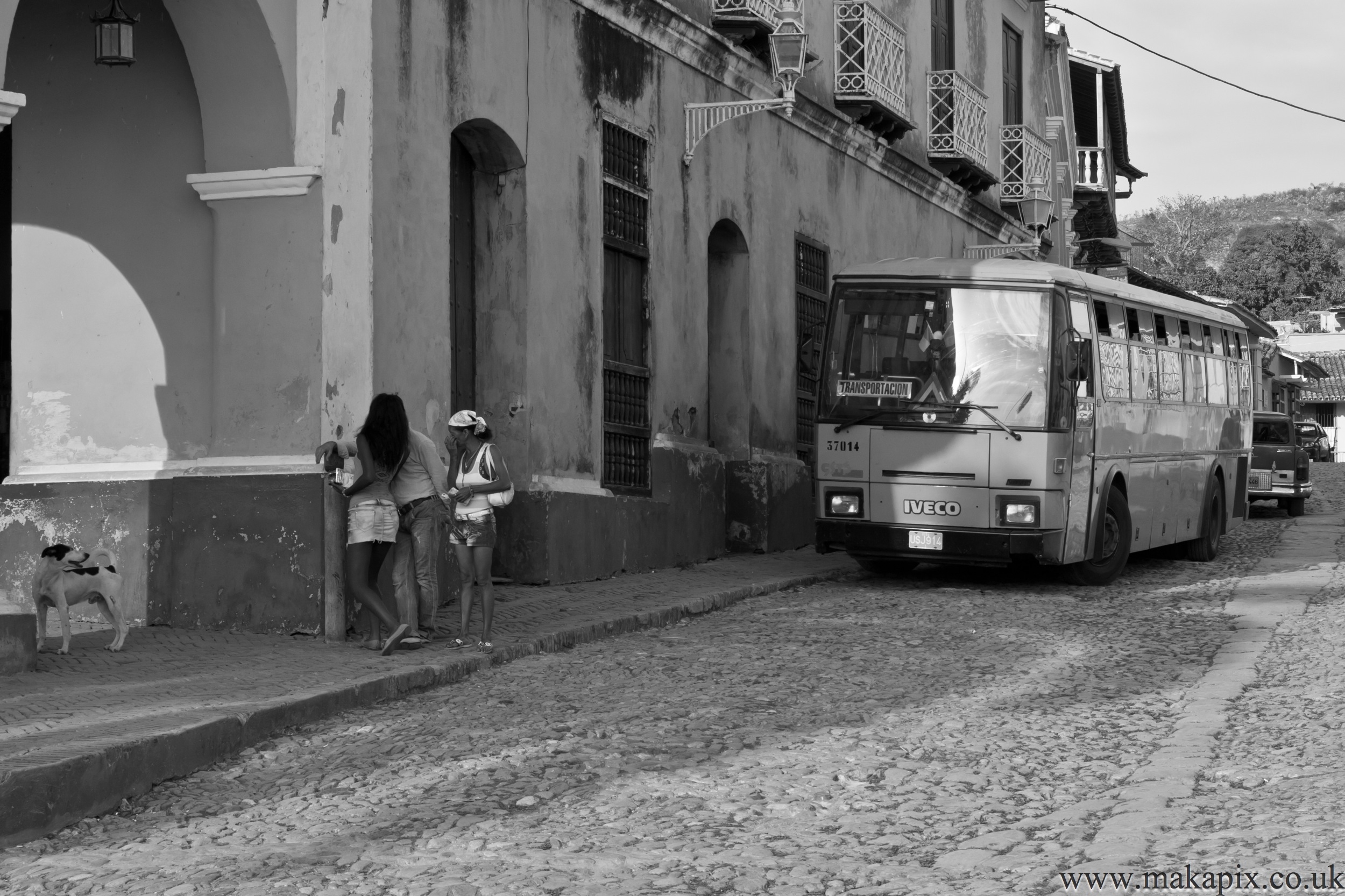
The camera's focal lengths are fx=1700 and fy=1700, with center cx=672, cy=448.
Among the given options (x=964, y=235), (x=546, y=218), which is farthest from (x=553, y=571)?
(x=964, y=235)

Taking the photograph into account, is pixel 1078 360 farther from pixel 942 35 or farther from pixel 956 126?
pixel 942 35

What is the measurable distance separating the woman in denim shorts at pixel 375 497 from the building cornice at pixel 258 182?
5.03 feet

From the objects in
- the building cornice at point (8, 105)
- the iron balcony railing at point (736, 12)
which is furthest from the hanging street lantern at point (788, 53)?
the building cornice at point (8, 105)

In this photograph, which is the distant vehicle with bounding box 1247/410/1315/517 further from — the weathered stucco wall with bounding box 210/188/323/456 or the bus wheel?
the weathered stucco wall with bounding box 210/188/323/456

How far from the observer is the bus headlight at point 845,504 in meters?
14.7

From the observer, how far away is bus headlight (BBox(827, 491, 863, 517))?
579 inches

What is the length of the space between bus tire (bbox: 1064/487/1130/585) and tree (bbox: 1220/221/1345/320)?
219 feet

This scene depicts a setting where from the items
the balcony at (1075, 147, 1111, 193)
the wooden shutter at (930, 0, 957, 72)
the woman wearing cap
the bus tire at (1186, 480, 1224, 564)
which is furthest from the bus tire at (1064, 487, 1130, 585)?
the balcony at (1075, 147, 1111, 193)

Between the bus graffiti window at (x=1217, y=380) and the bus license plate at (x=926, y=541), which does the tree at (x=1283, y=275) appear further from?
the bus license plate at (x=926, y=541)

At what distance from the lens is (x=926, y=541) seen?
14445mm

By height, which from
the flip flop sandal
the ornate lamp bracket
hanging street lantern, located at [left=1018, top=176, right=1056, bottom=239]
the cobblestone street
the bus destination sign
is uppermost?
hanging street lantern, located at [left=1018, top=176, right=1056, bottom=239]

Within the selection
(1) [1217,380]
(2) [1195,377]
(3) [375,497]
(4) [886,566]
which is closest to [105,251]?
(3) [375,497]

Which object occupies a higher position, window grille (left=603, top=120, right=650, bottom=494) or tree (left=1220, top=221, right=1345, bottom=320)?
tree (left=1220, top=221, right=1345, bottom=320)

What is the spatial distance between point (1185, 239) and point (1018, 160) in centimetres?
6865
